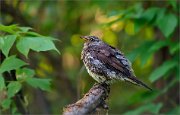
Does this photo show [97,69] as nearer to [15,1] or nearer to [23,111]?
[23,111]

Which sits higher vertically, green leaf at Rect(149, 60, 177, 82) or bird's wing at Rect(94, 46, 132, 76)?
green leaf at Rect(149, 60, 177, 82)

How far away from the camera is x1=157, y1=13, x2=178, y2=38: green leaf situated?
6.39m

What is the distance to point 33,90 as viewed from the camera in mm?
8312

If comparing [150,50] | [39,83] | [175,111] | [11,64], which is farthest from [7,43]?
[175,111]

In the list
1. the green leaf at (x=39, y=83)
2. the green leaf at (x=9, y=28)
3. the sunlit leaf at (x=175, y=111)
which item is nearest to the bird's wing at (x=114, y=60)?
the green leaf at (x=39, y=83)

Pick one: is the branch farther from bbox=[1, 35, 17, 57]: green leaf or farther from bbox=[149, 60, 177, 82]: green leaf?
bbox=[149, 60, 177, 82]: green leaf

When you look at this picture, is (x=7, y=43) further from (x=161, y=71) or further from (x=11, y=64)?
(x=161, y=71)

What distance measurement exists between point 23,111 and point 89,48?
39.7 inches

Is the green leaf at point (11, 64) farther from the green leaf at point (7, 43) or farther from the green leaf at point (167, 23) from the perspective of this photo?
the green leaf at point (167, 23)

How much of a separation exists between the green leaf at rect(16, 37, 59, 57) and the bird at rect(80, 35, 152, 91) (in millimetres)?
761

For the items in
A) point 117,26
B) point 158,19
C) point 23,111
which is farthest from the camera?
point 117,26

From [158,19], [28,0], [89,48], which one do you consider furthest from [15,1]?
[89,48]

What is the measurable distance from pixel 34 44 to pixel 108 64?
0.88m

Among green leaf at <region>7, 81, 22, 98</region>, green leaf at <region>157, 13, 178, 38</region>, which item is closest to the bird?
green leaf at <region>7, 81, 22, 98</region>
